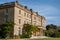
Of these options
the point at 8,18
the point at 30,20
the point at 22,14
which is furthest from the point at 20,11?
the point at 30,20

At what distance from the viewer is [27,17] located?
51688 millimetres

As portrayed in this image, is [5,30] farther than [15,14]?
No

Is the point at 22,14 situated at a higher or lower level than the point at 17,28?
higher

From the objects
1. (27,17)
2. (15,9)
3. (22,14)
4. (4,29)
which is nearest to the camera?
(4,29)

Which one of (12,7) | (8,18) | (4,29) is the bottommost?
(4,29)

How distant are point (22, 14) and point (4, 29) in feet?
30.5

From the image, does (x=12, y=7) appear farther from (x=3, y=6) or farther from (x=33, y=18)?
(x=33, y=18)

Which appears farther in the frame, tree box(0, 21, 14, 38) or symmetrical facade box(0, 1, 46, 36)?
symmetrical facade box(0, 1, 46, 36)

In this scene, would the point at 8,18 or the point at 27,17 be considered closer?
the point at 8,18

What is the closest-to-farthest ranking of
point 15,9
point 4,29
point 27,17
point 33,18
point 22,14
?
point 4,29
point 15,9
point 22,14
point 27,17
point 33,18

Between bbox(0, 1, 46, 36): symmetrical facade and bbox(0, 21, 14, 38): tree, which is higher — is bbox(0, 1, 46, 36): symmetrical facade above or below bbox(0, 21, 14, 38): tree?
above

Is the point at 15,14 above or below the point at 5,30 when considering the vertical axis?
above

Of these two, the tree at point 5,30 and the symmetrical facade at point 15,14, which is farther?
the symmetrical facade at point 15,14

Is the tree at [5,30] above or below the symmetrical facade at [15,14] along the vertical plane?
below
